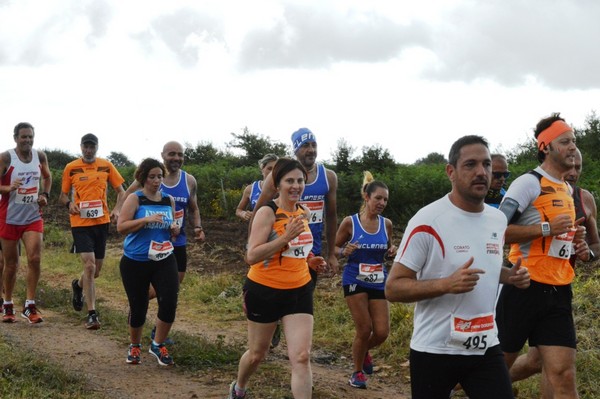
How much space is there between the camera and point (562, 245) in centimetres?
546

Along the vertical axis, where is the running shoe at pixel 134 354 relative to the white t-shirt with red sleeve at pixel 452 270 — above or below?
below

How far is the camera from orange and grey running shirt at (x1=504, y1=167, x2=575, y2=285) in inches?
214

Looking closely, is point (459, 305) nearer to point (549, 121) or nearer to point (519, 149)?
point (549, 121)

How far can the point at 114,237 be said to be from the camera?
2191cm

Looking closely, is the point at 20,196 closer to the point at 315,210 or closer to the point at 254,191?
the point at 254,191

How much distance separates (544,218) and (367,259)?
7.76ft

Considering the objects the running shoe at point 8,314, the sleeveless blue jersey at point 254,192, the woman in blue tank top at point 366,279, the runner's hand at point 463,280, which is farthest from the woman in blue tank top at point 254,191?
the runner's hand at point 463,280

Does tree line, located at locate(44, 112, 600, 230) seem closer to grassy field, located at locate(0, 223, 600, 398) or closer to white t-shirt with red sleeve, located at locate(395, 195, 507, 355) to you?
grassy field, located at locate(0, 223, 600, 398)

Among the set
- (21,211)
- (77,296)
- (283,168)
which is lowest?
(77,296)

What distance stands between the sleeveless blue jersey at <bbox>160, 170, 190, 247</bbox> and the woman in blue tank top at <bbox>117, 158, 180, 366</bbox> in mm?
913

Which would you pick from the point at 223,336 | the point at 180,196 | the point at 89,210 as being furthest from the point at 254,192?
the point at 89,210

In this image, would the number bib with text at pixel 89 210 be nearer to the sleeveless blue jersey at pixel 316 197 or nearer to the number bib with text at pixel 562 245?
the sleeveless blue jersey at pixel 316 197

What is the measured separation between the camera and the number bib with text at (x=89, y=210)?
33.3ft

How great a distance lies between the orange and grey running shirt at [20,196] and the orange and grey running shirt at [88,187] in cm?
43
